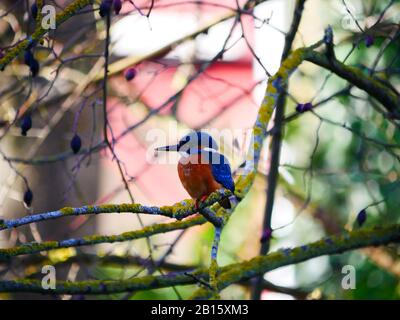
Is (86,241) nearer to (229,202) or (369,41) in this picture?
(229,202)

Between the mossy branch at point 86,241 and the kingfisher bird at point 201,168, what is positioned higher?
the kingfisher bird at point 201,168

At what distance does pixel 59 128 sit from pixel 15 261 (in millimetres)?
1239

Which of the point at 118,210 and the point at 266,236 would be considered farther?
the point at 266,236

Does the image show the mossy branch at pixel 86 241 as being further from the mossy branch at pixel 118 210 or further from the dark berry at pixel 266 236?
the dark berry at pixel 266 236

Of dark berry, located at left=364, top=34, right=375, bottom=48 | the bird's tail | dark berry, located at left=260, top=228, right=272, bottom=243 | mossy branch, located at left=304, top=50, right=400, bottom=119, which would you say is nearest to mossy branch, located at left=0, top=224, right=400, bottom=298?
dark berry, located at left=260, top=228, right=272, bottom=243

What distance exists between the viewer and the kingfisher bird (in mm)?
2668

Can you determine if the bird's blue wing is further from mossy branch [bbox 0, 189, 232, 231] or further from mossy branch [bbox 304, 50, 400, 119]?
mossy branch [bbox 304, 50, 400, 119]

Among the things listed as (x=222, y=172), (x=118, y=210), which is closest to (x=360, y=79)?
(x=222, y=172)

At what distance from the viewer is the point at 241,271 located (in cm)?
278

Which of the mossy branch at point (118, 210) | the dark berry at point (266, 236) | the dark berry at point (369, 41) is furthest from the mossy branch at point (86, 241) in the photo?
the dark berry at point (369, 41)

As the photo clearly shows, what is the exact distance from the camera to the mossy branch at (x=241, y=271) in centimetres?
270

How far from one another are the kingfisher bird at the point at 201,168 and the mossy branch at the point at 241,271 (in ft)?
1.11

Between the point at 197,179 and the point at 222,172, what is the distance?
10cm

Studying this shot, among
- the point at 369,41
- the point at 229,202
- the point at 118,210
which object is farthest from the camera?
the point at 369,41
